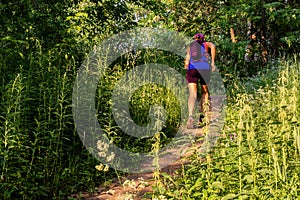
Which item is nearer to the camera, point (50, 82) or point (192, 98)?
point (50, 82)

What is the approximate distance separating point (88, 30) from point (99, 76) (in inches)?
94.9

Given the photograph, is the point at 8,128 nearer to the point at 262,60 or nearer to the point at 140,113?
the point at 140,113

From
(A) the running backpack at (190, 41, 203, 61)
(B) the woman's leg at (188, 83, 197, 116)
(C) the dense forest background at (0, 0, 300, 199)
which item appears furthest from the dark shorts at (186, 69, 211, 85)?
(C) the dense forest background at (0, 0, 300, 199)

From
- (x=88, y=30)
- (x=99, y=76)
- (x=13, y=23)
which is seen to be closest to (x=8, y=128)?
(x=99, y=76)

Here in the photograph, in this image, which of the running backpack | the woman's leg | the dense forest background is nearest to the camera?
the dense forest background

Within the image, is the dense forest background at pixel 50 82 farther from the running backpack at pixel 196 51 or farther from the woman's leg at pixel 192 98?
the running backpack at pixel 196 51

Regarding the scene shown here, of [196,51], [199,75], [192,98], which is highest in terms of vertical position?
[196,51]

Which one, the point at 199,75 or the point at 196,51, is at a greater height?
the point at 196,51

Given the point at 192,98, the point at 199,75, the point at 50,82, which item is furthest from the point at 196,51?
the point at 50,82

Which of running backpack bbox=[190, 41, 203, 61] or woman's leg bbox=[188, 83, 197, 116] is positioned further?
running backpack bbox=[190, 41, 203, 61]

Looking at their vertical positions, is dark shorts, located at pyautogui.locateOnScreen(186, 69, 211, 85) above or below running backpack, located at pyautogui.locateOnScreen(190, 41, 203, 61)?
below

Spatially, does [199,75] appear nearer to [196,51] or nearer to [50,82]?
[196,51]

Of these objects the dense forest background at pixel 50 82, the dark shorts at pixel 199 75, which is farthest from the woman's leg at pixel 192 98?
the dense forest background at pixel 50 82

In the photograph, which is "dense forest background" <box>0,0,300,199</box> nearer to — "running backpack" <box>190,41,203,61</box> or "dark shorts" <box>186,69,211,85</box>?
"dark shorts" <box>186,69,211,85</box>
